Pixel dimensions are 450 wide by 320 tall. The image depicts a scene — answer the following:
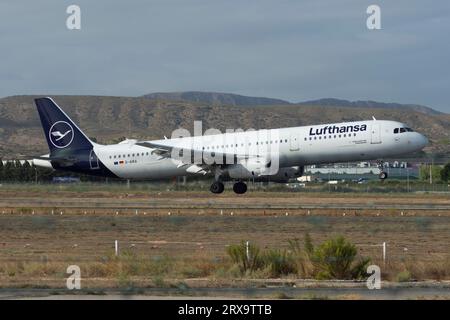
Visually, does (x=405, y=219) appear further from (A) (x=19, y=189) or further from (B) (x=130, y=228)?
(A) (x=19, y=189)

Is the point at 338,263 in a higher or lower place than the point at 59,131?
lower

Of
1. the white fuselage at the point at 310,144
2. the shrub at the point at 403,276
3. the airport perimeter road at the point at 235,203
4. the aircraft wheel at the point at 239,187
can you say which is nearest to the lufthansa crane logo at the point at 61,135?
the airport perimeter road at the point at 235,203

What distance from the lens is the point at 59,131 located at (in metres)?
73.3

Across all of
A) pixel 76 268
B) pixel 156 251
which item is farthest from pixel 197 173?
pixel 76 268

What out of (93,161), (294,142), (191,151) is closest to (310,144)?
(294,142)

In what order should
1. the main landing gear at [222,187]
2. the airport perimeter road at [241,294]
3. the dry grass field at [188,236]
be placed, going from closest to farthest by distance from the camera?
1. the airport perimeter road at [241,294]
2. the dry grass field at [188,236]
3. the main landing gear at [222,187]

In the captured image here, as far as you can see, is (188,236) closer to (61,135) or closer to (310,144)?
(310,144)

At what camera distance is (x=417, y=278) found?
28938 millimetres

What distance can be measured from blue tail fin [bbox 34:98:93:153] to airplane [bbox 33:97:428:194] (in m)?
0.07

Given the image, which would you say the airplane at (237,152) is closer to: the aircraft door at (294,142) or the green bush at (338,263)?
the aircraft door at (294,142)

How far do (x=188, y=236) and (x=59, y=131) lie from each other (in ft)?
111

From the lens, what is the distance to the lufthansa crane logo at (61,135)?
73062 mm

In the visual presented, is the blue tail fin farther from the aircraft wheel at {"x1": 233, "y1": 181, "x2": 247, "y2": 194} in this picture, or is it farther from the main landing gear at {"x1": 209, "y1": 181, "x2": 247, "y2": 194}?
the aircraft wheel at {"x1": 233, "y1": 181, "x2": 247, "y2": 194}
